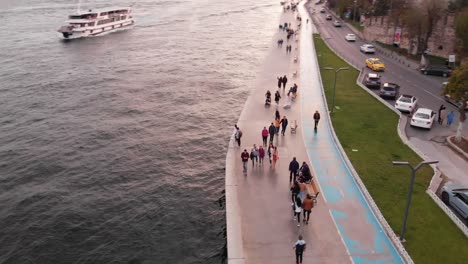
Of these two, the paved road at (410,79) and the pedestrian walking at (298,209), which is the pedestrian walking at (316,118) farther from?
the pedestrian walking at (298,209)

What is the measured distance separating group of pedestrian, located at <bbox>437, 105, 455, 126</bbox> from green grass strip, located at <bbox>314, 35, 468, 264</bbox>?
3.62m

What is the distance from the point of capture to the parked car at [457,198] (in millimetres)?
21281

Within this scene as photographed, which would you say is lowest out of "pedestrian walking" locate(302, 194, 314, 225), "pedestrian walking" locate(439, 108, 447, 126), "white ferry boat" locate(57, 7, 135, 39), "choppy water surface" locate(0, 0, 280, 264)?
"choppy water surface" locate(0, 0, 280, 264)

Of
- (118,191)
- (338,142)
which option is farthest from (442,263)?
(118,191)

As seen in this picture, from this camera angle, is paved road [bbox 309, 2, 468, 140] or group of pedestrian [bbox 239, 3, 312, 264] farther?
paved road [bbox 309, 2, 468, 140]

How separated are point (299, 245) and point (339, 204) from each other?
568 centimetres

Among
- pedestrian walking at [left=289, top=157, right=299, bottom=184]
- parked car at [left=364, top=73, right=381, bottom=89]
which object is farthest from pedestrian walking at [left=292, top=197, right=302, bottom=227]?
parked car at [left=364, top=73, right=381, bottom=89]

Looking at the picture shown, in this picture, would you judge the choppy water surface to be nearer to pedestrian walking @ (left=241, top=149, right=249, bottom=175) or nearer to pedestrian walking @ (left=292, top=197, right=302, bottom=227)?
pedestrian walking @ (left=241, top=149, right=249, bottom=175)

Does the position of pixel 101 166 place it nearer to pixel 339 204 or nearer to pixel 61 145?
pixel 61 145

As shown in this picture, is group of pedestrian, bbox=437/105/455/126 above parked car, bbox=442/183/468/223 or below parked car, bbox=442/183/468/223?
above

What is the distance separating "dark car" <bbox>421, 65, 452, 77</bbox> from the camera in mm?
50281

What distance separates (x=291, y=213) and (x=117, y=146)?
1997 centimetres

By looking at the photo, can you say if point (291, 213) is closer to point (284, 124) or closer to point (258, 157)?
point (258, 157)

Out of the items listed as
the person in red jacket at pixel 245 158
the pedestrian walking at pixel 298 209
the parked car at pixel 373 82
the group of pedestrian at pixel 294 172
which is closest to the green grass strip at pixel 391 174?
A: the parked car at pixel 373 82
